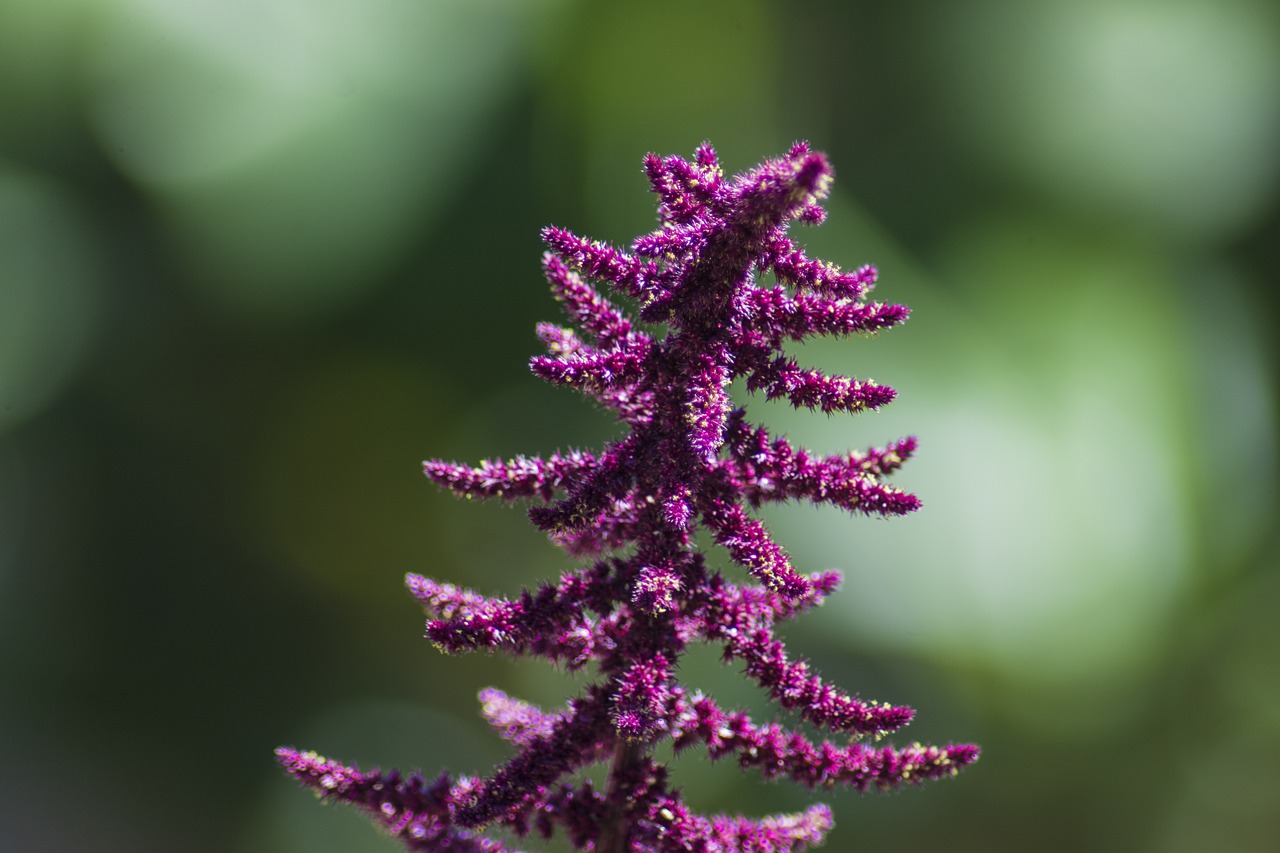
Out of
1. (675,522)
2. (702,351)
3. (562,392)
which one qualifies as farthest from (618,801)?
(562,392)

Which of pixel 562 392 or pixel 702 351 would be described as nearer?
pixel 702 351

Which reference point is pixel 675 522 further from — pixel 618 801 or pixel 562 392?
pixel 562 392

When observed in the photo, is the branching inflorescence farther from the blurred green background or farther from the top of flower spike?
the blurred green background

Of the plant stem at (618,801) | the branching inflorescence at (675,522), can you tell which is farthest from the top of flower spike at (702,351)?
the plant stem at (618,801)

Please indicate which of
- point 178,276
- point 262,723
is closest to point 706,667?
point 262,723

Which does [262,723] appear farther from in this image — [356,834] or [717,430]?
[717,430]
